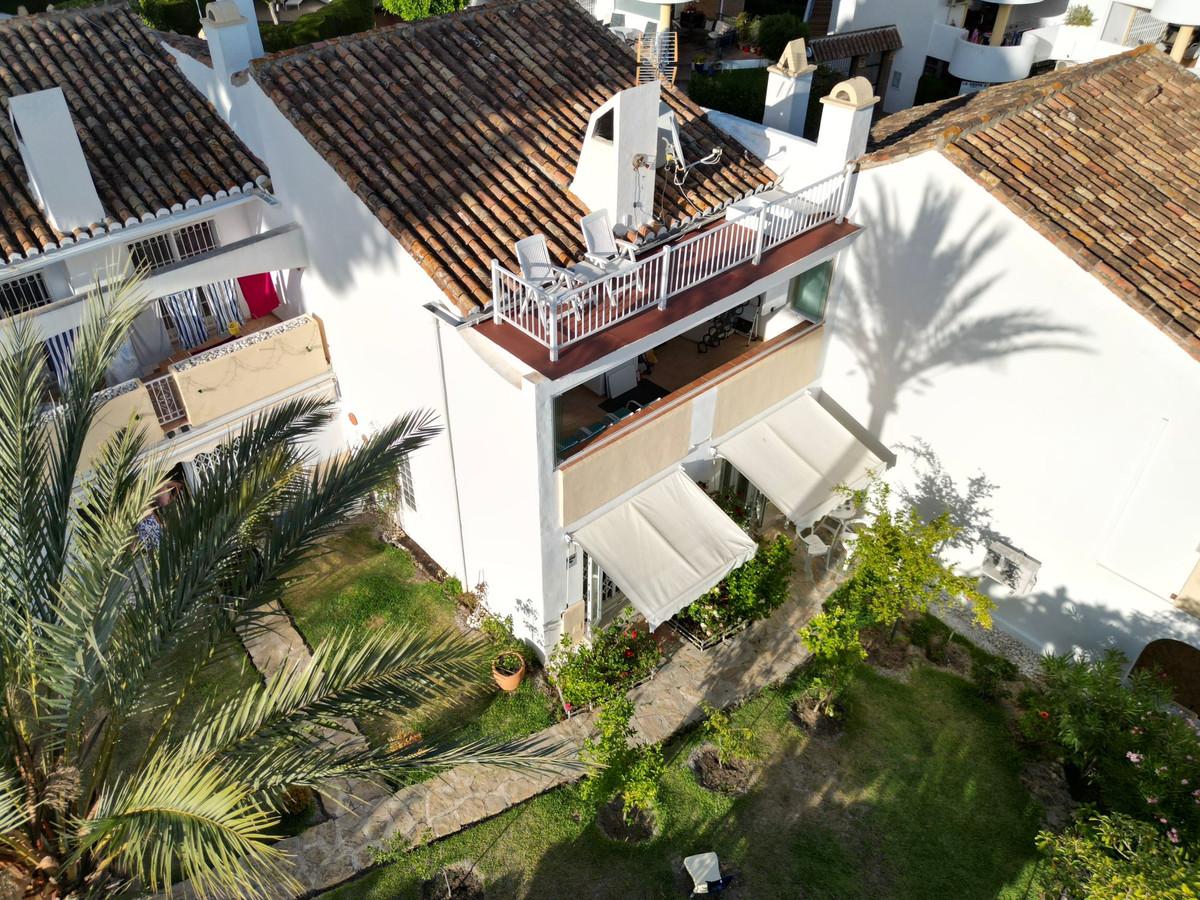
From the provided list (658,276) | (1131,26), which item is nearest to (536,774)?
(658,276)

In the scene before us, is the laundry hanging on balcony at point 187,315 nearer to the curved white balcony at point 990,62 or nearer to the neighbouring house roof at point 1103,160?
the neighbouring house roof at point 1103,160

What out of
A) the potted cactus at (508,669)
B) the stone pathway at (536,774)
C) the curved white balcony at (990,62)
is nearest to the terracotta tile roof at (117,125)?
the potted cactus at (508,669)

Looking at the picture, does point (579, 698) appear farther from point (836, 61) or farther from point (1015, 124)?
point (836, 61)

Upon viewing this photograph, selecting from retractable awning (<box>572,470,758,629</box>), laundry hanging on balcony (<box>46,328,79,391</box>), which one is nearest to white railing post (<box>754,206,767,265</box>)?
retractable awning (<box>572,470,758,629</box>)

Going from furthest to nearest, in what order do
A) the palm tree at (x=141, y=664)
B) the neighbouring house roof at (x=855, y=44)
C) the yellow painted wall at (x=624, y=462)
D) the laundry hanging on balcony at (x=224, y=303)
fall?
1. the neighbouring house roof at (x=855, y=44)
2. the laundry hanging on balcony at (x=224, y=303)
3. the yellow painted wall at (x=624, y=462)
4. the palm tree at (x=141, y=664)

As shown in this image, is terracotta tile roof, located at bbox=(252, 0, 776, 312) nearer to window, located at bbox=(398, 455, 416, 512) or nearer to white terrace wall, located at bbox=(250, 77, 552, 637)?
white terrace wall, located at bbox=(250, 77, 552, 637)

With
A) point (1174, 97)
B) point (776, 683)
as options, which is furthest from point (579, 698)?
point (1174, 97)

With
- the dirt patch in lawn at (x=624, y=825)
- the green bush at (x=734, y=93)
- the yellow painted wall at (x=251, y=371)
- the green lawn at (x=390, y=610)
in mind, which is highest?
the yellow painted wall at (x=251, y=371)
